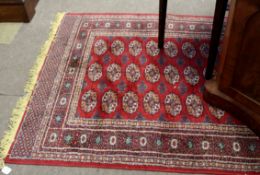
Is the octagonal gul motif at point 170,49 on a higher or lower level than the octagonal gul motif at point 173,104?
higher

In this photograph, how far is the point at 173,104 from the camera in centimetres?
134

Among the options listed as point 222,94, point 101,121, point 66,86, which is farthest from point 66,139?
point 222,94

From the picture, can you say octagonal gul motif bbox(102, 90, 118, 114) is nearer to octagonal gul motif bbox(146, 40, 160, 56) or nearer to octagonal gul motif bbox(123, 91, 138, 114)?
octagonal gul motif bbox(123, 91, 138, 114)

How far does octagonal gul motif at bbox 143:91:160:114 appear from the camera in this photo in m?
1.32

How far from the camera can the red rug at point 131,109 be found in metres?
1.18

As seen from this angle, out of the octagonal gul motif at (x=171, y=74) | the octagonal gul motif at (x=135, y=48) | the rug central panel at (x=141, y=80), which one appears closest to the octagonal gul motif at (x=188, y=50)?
the rug central panel at (x=141, y=80)

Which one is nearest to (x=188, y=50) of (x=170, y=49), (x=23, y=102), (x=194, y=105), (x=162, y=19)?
(x=170, y=49)

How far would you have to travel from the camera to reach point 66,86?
4.74 ft

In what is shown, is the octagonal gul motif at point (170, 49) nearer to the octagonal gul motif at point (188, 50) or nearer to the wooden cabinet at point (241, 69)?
the octagonal gul motif at point (188, 50)

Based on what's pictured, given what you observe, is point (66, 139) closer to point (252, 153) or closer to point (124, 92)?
point (124, 92)

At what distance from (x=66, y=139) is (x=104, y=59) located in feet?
1.58

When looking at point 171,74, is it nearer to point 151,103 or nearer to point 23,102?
point 151,103

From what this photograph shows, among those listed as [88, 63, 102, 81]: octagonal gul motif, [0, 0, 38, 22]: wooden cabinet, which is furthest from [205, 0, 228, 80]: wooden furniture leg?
[0, 0, 38, 22]: wooden cabinet

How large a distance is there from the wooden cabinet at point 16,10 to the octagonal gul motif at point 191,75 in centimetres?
97
